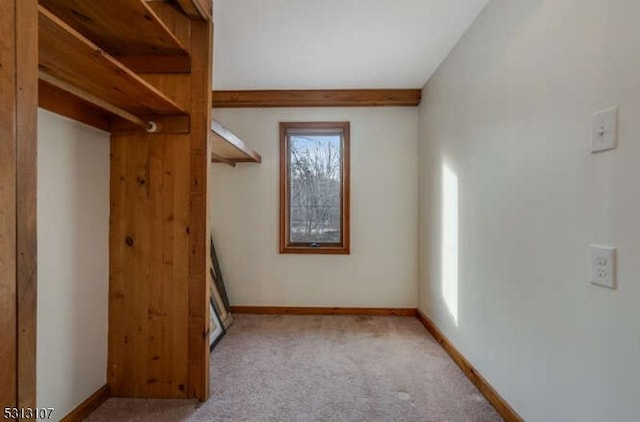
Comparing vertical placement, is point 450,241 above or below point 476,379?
above

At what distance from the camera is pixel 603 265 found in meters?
1.18

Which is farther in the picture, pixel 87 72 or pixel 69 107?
pixel 69 107

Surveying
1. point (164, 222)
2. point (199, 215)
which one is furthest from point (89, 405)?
point (199, 215)

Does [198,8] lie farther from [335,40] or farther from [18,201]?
[18,201]

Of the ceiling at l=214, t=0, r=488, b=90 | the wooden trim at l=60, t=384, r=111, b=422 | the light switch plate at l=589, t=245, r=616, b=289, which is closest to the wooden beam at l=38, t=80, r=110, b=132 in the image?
the ceiling at l=214, t=0, r=488, b=90

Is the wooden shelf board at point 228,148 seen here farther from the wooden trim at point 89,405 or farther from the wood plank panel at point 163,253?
the wooden trim at point 89,405

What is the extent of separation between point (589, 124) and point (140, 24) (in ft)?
6.43

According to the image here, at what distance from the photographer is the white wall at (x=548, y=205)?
1121 millimetres

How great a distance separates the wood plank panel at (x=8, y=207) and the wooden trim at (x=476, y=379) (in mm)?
2032

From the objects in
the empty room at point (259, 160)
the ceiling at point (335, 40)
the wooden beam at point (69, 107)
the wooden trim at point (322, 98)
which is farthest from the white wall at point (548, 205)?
the wooden beam at point (69, 107)

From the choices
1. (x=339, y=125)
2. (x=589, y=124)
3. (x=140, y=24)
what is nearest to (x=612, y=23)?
(x=589, y=124)

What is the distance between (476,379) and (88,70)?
103 inches

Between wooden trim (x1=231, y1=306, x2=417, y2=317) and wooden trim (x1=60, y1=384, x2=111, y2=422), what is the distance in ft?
5.79

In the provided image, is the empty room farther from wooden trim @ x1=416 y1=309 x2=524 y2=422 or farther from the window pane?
the window pane
